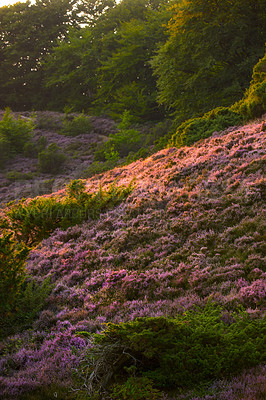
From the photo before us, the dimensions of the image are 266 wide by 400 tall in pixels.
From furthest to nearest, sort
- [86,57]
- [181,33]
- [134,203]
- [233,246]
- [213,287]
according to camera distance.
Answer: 1. [86,57]
2. [181,33]
3. [134,203]
4. [233,246]
5. [213,287]

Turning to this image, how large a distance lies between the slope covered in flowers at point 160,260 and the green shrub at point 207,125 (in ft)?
5.58

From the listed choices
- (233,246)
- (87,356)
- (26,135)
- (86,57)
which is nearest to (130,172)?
(233,246)

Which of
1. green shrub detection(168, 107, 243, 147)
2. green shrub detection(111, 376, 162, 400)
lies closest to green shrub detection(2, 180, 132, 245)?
green shrub detection(168, 107, 243, 147)

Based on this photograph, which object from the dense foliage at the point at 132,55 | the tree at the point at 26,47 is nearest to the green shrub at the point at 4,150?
the dense foliage at the point at 132,55

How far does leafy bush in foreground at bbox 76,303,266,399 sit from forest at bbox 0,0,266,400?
2cm

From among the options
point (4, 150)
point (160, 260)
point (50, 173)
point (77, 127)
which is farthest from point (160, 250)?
point (77, 127)

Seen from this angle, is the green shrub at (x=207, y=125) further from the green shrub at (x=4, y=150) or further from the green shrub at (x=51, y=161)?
the green shrub at (x=4, y=150)

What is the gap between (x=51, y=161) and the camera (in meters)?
20.4

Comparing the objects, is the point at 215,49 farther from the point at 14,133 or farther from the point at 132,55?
the point at 132,55

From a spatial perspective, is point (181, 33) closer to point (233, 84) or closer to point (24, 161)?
point (233, 84)

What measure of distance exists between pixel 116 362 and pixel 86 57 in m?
36.2

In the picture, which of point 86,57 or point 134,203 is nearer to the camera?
point 134,203

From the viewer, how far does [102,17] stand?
41094 mm

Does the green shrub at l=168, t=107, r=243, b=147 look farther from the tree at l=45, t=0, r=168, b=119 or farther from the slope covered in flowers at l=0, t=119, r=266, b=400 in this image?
the tree at l=45, t=0, r=168, b=119
